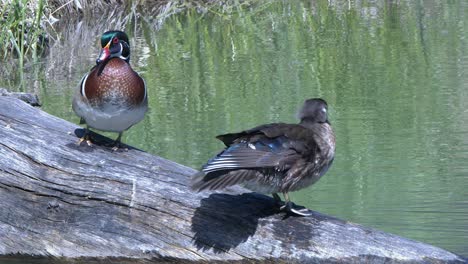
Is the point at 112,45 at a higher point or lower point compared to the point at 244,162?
higher

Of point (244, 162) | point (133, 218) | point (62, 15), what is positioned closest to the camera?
point (244, 162)

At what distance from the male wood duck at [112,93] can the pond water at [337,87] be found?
4.12 feet

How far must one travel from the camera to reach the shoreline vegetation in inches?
403

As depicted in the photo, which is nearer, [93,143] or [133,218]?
[133,218]

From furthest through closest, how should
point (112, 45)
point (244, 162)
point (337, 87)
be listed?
point (337, 87), point (112, 45), point (244, 162)

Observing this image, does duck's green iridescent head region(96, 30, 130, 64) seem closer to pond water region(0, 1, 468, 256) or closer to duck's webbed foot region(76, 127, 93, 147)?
duck's webbed foot region(76, 127, 93, 147)

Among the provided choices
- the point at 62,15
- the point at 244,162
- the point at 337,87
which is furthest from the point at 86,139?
the point at 62,15

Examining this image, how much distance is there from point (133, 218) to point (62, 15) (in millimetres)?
9389

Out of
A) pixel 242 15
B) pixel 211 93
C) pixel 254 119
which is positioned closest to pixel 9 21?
pixel 211 93

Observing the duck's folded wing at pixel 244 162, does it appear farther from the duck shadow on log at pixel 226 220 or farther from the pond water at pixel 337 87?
the pond water at pixel 337 87

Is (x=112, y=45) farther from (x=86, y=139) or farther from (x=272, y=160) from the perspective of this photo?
(x=272, y=160)

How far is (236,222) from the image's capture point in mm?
4691

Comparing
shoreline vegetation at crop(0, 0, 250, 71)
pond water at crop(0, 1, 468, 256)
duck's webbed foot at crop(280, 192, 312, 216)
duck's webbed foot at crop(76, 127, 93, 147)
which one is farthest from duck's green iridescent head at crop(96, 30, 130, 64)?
shoreline vegetation at crop(0, 0, 250, 71)

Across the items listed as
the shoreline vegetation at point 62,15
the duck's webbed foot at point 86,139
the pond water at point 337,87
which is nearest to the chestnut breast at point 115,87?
the duck's webbed foot at point 86,139
